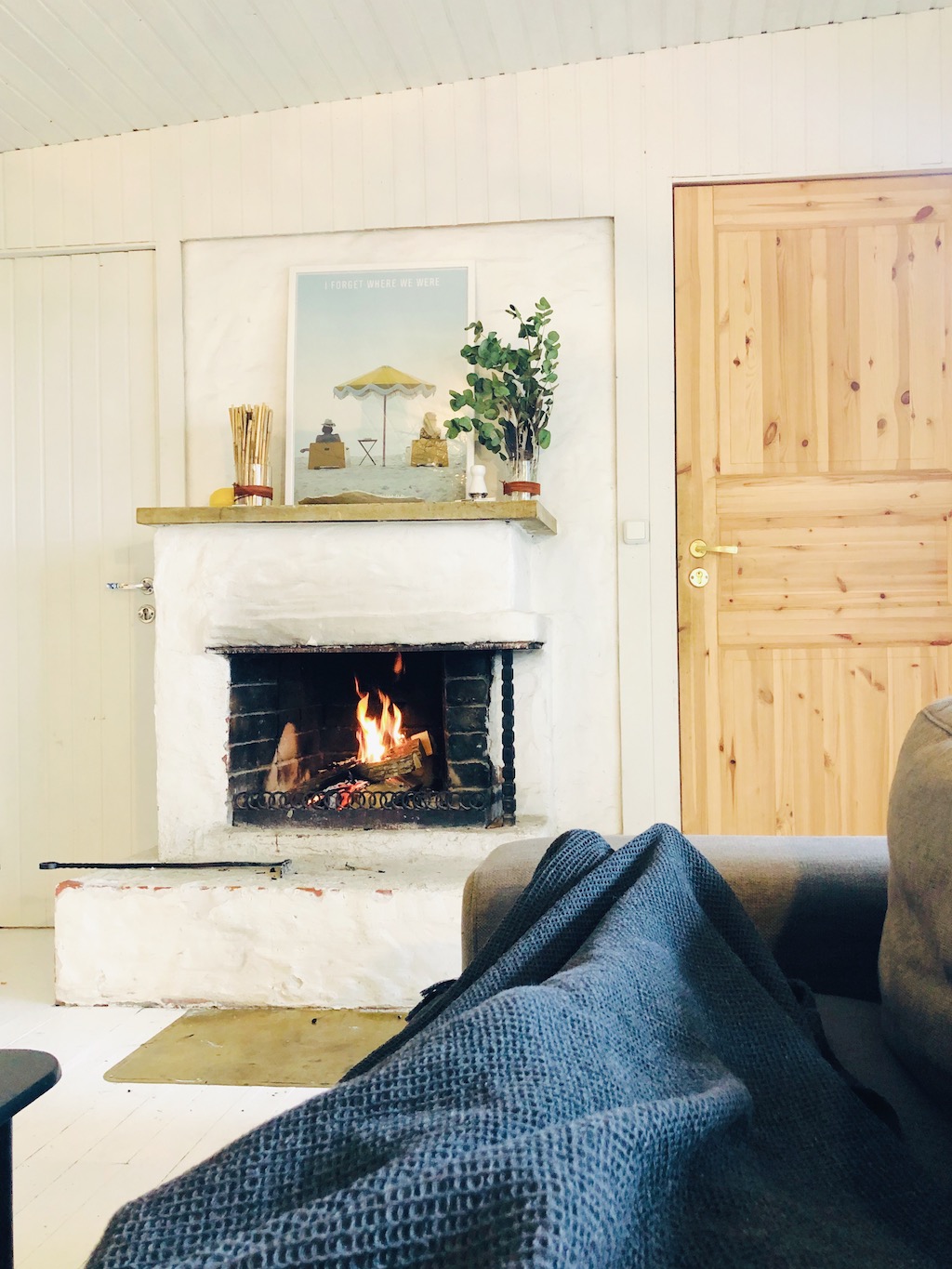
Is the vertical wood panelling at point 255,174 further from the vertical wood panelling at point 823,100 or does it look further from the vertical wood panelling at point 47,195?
the vertical wood panelling at point 823,100

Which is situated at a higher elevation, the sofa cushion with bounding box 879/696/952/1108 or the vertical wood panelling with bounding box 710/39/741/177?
the vertical wood panelling with bounding box 710/39/741/177

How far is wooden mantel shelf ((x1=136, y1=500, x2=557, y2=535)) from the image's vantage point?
285 cm

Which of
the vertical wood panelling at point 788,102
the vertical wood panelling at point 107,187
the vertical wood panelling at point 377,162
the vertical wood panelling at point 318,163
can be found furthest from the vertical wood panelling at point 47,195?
the vertical wood panelling at point 788,102

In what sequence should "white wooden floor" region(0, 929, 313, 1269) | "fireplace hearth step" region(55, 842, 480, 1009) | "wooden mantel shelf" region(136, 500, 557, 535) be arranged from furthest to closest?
"wooden mantel shelf" region(136, 500, 557, 535) → "fireplace hearth step" region(55, 842, 480, 1009) → "white wooden floor" region(0, 929, 313, 1269)

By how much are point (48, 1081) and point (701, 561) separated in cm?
260

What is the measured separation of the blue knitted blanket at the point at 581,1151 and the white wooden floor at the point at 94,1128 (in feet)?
3.72

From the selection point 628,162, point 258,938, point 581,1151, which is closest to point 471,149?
point 628,162

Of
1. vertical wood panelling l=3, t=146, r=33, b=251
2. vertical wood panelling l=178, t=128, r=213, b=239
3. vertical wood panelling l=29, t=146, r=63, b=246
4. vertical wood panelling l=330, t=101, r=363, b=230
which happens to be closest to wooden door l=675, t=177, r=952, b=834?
vertical wood panelling l=330, t=101, r=363, b=230

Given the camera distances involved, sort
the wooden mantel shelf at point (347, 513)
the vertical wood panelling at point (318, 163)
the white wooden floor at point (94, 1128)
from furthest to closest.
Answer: the vertical wood panelling at point (318, 163)
the wooden mantel shelf at point (347, 513)
the white wooden floor at point (94, 1128)

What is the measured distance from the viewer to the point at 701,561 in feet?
10.7

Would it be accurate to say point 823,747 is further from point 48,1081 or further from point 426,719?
point 48,1081

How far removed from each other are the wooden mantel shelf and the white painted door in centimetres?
63

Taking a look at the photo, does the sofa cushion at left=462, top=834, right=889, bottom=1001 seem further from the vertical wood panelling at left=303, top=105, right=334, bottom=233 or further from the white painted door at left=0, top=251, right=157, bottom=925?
the vertical wood panelling at left=303, top=105, right=334, bottom=233

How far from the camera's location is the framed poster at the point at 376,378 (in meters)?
3.31
